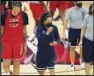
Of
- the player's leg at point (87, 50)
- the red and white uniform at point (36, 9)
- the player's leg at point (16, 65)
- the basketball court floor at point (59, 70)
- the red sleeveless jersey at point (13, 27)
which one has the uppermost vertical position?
the red sleeveless jersey at point (13, 27)

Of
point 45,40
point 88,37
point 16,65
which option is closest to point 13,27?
point 45,40

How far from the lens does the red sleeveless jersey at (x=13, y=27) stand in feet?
17.4

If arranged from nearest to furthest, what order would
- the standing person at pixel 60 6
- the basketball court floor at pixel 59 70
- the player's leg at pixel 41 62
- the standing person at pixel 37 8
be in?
the player's leg at pixel 41 62, the basketball court floor at pixel 59 70, the standing person at pixel 60 6, the standing person at pixel 37 8

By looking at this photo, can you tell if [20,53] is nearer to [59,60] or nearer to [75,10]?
[75,10]

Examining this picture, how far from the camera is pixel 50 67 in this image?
5.46 m

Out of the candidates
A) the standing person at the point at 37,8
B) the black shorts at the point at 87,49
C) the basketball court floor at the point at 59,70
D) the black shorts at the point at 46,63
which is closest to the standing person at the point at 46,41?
the black shorts at the point at 46,63

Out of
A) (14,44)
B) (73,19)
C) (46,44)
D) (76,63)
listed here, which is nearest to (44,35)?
(46,44)

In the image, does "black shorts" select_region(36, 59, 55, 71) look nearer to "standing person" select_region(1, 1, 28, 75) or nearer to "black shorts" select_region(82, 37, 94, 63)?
"standing person" select_region(1, 1, 28, 75)

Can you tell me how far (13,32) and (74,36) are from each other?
190 cm

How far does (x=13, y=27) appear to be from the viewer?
5324 mm

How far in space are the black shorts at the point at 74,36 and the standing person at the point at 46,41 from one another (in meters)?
1.53

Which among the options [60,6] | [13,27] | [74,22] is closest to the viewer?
[13,27]

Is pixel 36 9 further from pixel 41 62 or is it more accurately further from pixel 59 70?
pixel 41 62

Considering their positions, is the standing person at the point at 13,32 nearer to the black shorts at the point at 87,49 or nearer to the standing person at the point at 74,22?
the black shorts at the point at 87,49
